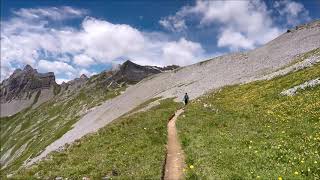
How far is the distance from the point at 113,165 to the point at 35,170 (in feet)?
23.7

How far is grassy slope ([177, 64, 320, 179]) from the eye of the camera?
68.1 ft

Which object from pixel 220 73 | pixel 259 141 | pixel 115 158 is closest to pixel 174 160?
pixel 115 158

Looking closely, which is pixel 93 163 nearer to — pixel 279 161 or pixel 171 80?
pixel 279 161

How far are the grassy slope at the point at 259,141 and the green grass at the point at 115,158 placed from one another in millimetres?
2351

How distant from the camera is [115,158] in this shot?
30.8 metres

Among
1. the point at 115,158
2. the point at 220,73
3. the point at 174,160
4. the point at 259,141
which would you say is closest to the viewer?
the point at 259,141

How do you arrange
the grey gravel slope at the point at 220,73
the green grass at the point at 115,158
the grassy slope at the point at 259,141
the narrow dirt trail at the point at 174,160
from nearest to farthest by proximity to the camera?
the grassy slope at the point at 259,141 → the narrow dirt trail at the point at 174,160 → the green grass at the point at 115,158 → the grey gravel slope at the point at 220,73

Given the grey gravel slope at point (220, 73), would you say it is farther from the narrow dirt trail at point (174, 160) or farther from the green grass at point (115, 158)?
the narrow dirt trail at point (174, 160)


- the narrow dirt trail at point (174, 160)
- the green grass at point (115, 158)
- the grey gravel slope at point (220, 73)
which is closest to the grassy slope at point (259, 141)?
the narrow dirt trail at point (174, 160)

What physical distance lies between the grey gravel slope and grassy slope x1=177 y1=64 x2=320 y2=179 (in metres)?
42.7

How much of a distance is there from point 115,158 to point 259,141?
33.5 ft

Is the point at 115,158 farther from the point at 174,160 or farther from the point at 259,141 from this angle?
the point at 259,141

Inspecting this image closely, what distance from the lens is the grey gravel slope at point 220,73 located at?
3720 inches

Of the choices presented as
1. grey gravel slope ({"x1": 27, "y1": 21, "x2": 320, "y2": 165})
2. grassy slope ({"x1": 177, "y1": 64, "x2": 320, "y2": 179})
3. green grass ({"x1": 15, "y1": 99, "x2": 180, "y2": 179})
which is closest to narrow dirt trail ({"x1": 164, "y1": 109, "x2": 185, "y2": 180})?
green grass ({"x1": 15, "y1": 99, "x2": 180, "y2": 179})
